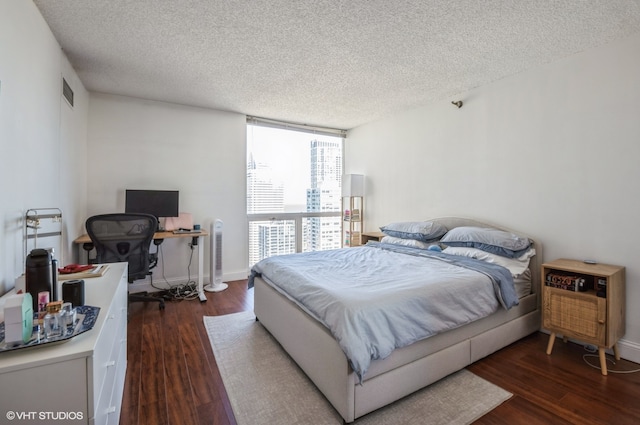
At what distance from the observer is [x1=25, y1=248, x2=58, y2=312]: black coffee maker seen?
1298 mm

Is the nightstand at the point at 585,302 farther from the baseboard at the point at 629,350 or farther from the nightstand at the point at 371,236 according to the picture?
the nightstand at the point at 371,236

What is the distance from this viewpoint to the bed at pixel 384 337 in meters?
1.61

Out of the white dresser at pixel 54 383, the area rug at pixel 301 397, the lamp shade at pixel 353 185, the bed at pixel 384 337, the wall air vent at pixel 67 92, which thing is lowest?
the area rug at pixel 301 397

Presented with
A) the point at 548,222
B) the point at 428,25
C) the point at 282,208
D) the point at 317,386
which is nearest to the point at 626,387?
the point at 548,222

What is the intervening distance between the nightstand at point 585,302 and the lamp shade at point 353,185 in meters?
2.84

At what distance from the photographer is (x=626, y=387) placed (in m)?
1.95

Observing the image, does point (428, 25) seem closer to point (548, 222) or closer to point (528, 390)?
point (548, 222)

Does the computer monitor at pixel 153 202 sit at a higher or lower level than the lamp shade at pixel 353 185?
lower

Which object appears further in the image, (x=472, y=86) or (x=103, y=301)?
(x=472, y=86)

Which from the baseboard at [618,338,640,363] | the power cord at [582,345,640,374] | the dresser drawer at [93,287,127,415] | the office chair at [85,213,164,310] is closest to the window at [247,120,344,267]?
the office chair at [85,213,164,310]

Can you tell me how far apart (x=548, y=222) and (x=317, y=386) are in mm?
2579

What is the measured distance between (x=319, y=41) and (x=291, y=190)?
111 inches

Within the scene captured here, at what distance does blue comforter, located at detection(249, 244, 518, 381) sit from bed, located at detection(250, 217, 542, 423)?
0.05 feet

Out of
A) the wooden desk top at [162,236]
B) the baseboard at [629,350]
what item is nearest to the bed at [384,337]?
the baseboard at [629,350]
